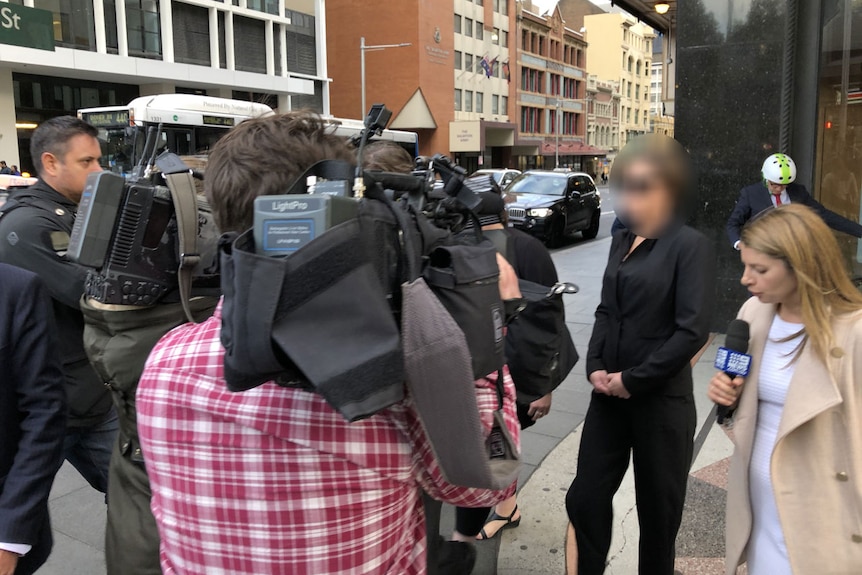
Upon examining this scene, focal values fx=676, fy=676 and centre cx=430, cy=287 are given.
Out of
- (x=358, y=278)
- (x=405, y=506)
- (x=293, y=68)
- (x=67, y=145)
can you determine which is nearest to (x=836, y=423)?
(x=405, y=506)

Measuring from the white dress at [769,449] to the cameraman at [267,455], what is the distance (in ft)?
4.42

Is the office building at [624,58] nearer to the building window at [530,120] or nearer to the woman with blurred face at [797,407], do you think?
the building window at [530,120]

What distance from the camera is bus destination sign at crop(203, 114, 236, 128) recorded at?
17.0m

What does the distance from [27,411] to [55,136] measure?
164 cm

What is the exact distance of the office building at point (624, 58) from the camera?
85375 mm

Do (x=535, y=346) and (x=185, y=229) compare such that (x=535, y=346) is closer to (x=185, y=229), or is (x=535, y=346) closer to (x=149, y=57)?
(x=185, y=229)

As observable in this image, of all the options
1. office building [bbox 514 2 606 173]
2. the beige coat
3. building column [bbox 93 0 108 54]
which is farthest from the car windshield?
office building [bbox 514 2 606 173]

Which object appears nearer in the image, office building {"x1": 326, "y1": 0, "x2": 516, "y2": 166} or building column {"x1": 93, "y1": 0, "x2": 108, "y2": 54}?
building column {"x1": 93, "y1": 0, "x2": 108, "y2": 54}

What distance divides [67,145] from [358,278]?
273 centimetres

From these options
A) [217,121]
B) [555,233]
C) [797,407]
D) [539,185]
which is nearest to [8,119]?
[217,121]

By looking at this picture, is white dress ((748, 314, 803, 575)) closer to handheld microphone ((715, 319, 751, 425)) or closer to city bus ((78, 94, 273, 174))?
handheld microphone ((715, 319, 751, 425))

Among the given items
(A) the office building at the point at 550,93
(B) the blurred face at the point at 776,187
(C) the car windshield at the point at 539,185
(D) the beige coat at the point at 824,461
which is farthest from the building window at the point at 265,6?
(D) the beige coat at the point at 824,461

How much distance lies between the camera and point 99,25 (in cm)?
2752

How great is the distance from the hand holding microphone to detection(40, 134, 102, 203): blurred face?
2776mm
